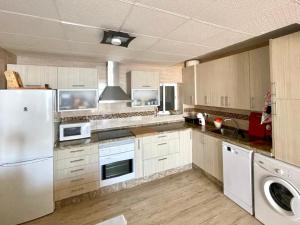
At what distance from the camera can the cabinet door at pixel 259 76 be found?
84.6 inches

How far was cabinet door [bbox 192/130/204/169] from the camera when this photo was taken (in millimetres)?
2955

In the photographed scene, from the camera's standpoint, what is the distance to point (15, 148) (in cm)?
186

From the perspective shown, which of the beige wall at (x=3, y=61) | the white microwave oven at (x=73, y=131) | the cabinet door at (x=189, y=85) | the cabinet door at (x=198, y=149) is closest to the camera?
the beige wall at (x=3, y=61)

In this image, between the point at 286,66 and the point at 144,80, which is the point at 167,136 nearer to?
the point at 144,80

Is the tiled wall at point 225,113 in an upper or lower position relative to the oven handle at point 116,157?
upper

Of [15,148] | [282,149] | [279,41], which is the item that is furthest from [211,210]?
[15,148]

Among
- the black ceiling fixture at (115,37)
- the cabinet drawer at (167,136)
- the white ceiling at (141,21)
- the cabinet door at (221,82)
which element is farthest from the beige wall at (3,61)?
the cabinet door at (221,82)

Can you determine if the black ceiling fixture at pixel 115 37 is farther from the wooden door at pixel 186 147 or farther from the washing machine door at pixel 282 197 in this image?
the washing machine door at pixel 282 197

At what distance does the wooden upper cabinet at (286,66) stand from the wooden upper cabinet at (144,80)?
6.31ft

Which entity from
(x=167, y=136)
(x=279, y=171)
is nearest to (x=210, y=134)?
(x=167, y=136)

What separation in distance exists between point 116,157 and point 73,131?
2.52 ft

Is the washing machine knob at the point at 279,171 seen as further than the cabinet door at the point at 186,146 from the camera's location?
No

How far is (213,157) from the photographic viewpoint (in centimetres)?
271

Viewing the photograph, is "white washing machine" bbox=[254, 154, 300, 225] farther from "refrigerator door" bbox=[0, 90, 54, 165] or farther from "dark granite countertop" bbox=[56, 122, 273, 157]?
"refrigerator door" bbox=[0, 90, 54, 165]
